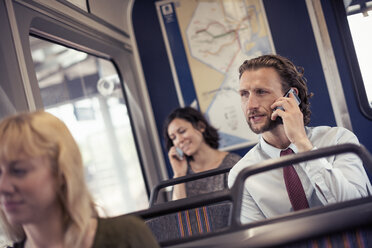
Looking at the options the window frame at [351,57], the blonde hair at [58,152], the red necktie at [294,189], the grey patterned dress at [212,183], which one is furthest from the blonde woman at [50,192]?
the window frame at [351,57]

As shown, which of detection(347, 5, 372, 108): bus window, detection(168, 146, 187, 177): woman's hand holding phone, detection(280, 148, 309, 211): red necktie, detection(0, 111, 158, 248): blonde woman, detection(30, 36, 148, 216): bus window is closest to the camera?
detection(0, 111, 158, 248): blonde woman

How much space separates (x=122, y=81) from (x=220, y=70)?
92cm

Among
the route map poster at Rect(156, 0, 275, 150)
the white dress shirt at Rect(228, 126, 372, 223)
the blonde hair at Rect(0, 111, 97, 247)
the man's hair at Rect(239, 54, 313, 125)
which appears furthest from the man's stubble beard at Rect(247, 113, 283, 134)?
the route map poster at Rect(156, 0, 275, 150)

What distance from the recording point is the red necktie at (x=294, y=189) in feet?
6.26

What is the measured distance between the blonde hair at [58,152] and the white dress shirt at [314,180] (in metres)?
1.07

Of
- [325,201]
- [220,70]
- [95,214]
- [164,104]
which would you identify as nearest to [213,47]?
[220,70]

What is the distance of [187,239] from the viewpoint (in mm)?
1307

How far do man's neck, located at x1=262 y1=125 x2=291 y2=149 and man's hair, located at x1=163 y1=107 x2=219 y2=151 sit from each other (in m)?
1.31

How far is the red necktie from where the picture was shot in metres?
1.91

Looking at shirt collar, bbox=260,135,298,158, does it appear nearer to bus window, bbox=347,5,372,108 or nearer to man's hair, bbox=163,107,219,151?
man's hair, bbox=163,107,219,151

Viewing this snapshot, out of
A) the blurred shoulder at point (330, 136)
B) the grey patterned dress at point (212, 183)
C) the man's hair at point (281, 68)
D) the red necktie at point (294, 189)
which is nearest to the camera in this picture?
the red necktie at point (294, 189)

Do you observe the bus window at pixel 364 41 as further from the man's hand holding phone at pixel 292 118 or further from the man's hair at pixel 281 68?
the man's hand holding phone at pixel 292 118

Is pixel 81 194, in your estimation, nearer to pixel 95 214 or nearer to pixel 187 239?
pixel 95 214

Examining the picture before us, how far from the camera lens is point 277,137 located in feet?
7.29
